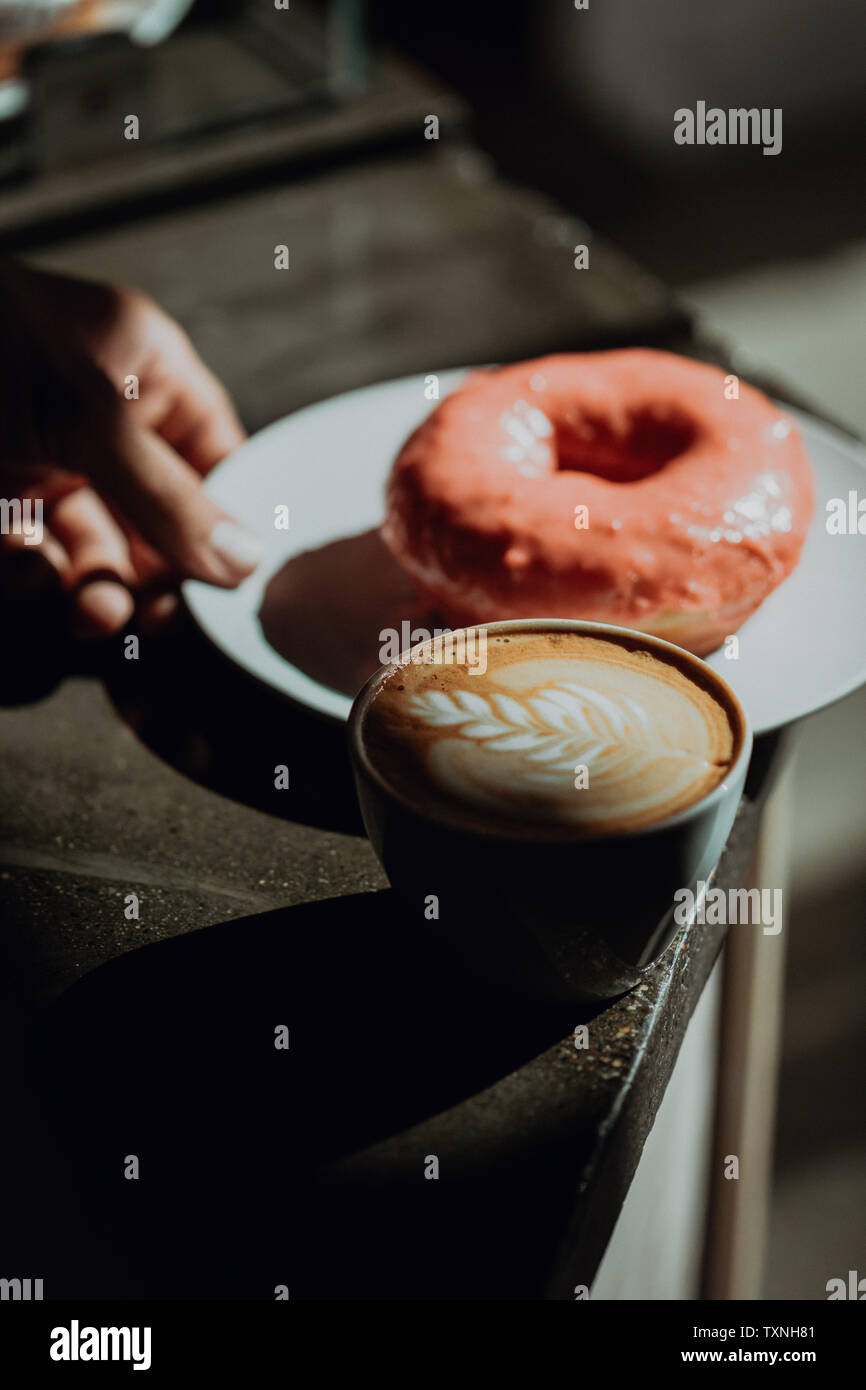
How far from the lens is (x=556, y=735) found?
54cm

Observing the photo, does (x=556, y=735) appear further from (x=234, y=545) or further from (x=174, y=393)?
(x=174, y=393)

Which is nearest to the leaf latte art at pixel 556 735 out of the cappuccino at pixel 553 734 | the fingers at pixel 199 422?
the cappuccino at pixel 553 734

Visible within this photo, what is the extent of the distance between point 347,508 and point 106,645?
18 centimetres

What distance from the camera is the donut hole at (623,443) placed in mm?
744

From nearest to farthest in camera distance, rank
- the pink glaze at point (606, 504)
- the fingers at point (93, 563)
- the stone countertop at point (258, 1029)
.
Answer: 1. the stone countertop at point (258, 1029)
2. the pink glaze at point (606, 504)
3. the fingers at point (93, 563)

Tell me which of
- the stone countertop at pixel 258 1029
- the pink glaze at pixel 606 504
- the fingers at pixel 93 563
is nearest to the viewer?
the stone countertop at pixel 258 1029

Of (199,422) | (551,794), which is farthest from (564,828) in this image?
(199,422)

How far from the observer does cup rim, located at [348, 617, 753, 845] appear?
48cm

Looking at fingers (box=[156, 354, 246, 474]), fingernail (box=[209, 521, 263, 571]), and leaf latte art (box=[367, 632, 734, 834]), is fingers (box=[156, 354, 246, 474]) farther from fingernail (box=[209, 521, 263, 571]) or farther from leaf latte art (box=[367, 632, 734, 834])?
leaf latte art (box=[367, 632, 734, 834])

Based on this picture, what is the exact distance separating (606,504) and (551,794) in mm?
215

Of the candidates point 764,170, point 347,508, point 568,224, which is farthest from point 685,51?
point 347,508

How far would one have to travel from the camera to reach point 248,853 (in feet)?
2.04

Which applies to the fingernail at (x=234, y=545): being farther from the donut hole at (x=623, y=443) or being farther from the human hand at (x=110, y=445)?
the donut hole at (x=623, y=443)

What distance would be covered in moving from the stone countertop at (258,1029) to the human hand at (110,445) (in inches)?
1.8
